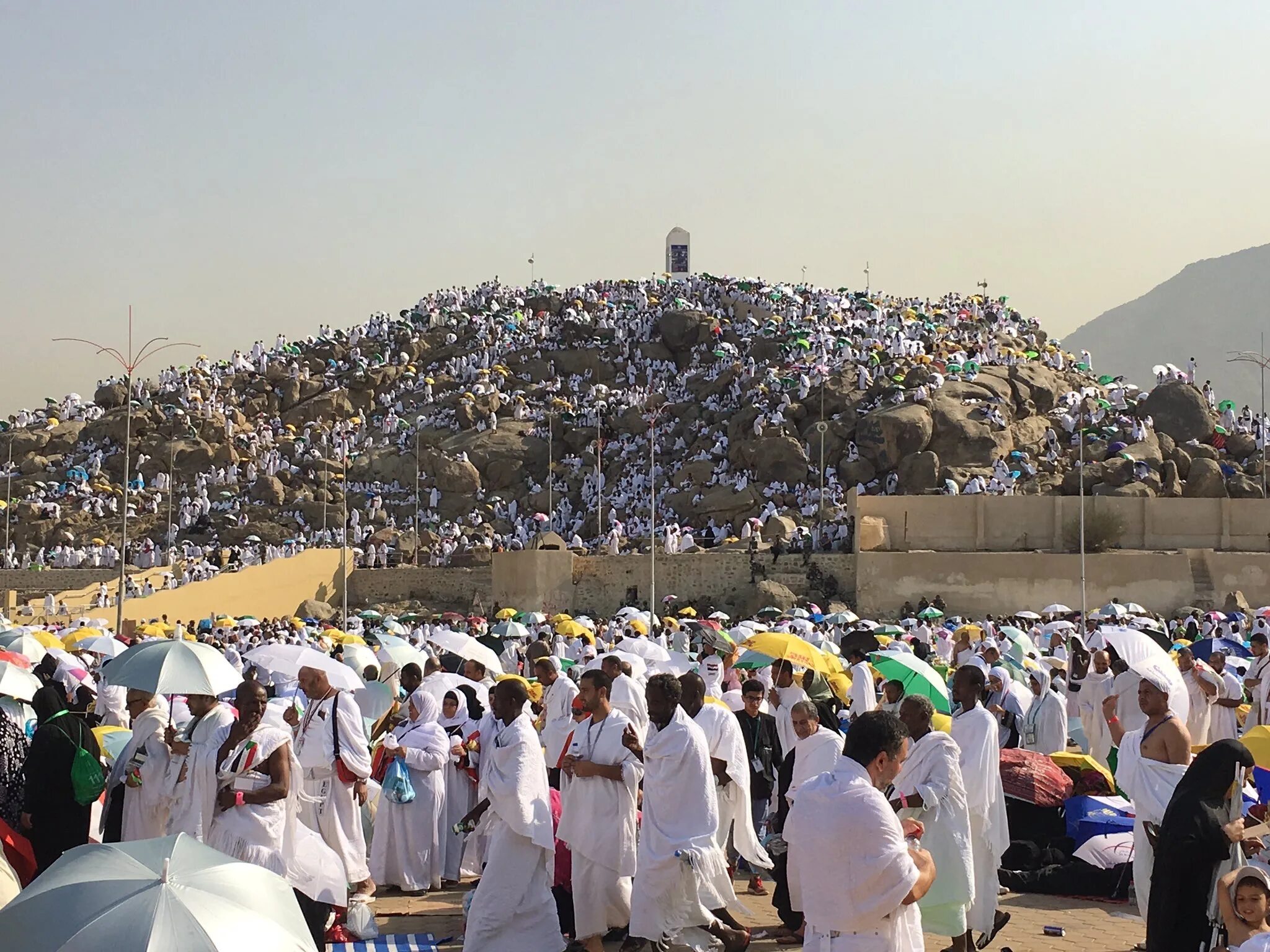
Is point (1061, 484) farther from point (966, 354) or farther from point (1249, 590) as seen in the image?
point (966, 354)

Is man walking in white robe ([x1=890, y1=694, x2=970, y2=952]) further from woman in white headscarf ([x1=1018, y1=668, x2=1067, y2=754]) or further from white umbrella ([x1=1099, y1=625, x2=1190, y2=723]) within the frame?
woman in white headscarf ([x1=1018, y1=668, x2=1067, y2=754])

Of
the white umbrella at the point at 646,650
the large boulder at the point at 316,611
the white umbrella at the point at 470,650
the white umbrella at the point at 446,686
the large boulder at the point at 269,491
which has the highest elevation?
the large boulder at the point at 269,491

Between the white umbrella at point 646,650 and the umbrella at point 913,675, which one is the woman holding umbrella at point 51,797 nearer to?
the umbrella at point 913,675

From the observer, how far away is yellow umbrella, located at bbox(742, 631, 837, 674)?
11867mm

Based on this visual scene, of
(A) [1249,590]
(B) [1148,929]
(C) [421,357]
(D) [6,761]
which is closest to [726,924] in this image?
(B) [1148,929]

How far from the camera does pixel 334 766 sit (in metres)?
8.41

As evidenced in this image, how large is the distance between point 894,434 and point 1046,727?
35.5 m

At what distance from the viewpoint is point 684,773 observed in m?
7.59

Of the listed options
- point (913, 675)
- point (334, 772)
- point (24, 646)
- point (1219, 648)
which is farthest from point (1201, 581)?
point (334, 772)

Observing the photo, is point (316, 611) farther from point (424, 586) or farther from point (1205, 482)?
point (1205, 482)

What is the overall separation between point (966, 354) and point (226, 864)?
53080 millimetres

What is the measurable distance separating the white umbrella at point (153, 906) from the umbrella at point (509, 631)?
60.9 ft

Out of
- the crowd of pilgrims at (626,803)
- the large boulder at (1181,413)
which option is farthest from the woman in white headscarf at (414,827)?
the large boulder at (1181,413)

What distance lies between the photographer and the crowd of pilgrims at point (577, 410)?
1924 inches
